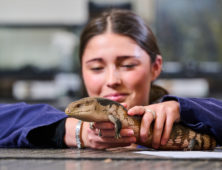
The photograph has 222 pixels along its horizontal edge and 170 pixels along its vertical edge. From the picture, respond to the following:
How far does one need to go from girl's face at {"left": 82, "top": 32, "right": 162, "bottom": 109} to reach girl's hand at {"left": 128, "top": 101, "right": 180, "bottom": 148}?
343mm

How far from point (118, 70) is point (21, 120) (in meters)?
0.47

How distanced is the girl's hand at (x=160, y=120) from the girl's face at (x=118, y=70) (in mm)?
343

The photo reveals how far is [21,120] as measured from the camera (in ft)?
4.52

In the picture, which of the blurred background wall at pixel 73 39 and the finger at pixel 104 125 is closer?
the finger at pixel 104 125

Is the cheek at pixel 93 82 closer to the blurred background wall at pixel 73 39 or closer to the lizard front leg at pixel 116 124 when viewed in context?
the lizard front leg at pixel 116 124

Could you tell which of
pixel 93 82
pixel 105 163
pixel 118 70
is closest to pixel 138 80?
A: pixel 118 70

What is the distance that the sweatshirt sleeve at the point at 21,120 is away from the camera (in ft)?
4.22

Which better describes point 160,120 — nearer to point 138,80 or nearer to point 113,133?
point 113,133

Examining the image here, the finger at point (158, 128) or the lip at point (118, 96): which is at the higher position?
the lip at point (118, 96)

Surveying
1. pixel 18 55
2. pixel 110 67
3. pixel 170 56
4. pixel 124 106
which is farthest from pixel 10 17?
pixel 124 106

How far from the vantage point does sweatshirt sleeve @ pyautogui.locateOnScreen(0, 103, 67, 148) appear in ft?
4.22

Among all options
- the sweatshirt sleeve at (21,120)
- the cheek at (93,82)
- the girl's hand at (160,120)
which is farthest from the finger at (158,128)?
the cheek at (93,82)

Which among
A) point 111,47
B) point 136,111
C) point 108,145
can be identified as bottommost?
point 108,145

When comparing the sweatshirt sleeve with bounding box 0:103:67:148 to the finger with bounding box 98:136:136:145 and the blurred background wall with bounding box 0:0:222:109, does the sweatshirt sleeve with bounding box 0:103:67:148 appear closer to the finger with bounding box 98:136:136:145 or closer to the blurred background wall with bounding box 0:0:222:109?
the finger with bounding box 98:136:136:145
